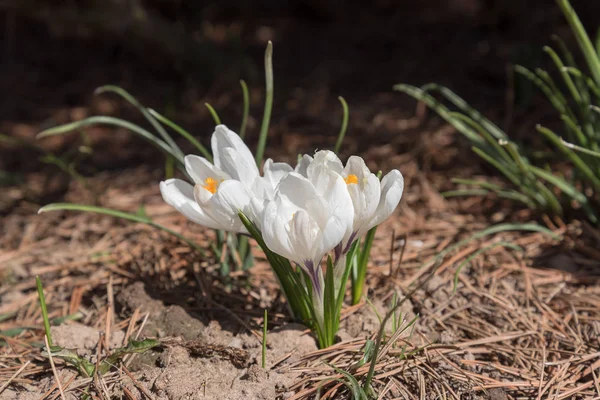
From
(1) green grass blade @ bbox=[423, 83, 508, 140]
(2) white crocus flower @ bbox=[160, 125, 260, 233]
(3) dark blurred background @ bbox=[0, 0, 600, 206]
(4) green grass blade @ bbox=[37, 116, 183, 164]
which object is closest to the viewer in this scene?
(2) white crocus flower @ bbox=[160, 125, 260, 233]

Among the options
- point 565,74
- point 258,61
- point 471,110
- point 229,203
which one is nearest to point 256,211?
point 229,203

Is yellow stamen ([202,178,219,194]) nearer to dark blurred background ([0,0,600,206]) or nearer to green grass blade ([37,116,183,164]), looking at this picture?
green grass blade ([37,116,183,164])

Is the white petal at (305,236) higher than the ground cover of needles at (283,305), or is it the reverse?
the white petal at (305,236)

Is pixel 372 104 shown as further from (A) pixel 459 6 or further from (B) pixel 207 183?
(B) pixel 207 183

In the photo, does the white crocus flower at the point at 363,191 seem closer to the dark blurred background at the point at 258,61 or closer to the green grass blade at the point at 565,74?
the green grass blade at the point at 565,74

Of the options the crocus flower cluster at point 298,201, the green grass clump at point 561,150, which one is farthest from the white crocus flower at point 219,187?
the green grass clump at point 561,150

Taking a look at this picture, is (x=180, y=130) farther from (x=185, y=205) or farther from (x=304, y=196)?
(x=304, y=196)

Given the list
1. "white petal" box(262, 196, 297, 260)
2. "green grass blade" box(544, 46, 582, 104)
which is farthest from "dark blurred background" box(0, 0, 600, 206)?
"white petal" box(262, 196, 297, 260)

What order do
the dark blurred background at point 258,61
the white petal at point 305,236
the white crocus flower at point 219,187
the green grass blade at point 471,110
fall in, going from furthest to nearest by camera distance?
1. the dark blurred background at point 258,61
2. the green grass blade at point 471,110
3. the white crocus flower at point 219,187
4. the white petal at point 305,236
